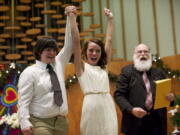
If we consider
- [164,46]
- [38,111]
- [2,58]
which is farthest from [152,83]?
[2,58]

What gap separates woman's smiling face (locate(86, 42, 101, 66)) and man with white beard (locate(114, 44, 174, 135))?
0.32 m

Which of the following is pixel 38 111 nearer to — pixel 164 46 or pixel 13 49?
pixel 164 46

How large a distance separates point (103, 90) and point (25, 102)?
533 millimetres

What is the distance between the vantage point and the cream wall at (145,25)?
5.43 meters

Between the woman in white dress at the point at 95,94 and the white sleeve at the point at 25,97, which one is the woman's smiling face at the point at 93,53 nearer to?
the woman in white dress at the point at 95,94

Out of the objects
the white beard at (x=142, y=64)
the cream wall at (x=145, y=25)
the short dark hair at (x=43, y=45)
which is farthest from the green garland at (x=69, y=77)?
the short dark hair at (x=43, y=45)

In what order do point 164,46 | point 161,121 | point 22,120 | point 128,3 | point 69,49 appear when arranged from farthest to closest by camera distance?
point 128,3 → point 164,46 → point 161,121 → point 69,49 → point 22,120

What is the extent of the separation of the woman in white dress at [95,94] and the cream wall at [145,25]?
3.58 meters

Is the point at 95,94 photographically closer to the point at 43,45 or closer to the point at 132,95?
the point at 132,95

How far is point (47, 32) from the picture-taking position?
20.1 feet

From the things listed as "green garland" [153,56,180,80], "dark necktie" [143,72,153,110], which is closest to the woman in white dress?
"dark necktie" [143,72,153,110]

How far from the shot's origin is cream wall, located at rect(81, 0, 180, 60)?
17.8 feet

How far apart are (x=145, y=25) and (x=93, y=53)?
3817mm

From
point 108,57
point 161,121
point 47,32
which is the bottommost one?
point 161,121
